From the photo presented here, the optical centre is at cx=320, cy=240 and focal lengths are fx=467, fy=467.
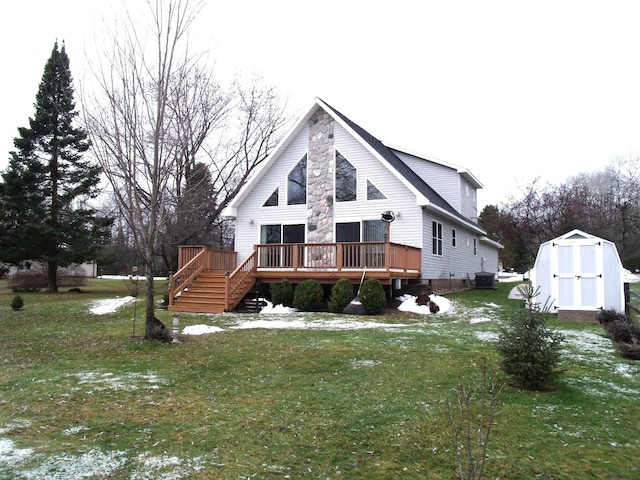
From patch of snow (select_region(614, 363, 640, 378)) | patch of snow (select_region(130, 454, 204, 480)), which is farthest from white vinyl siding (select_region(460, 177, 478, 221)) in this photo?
patch of snow (select_region(130, 454, 204, 480))

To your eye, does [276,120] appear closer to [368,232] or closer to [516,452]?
[368,232]

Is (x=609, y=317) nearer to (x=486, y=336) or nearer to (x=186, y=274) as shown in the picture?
(x=486, y=336)

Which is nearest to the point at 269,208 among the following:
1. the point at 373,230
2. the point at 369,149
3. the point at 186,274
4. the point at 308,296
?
the point at 186,274

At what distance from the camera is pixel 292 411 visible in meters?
4.72

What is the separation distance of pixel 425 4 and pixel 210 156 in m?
18.2

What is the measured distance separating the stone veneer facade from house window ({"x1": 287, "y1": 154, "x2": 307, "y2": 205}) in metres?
0.20

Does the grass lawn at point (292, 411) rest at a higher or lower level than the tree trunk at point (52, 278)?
lower

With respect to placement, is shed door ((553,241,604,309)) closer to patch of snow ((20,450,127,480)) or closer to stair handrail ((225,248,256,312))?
stair handrail ((225,248,256,312))

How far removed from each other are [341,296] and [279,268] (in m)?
2.82

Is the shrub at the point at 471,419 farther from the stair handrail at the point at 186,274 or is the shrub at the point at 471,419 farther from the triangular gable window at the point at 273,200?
the triangular gable window at the point at 273,200

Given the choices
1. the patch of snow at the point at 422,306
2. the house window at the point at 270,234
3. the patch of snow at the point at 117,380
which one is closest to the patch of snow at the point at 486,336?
the patch of snow at the point at 422,306

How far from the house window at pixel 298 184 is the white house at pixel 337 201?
4 centimetres

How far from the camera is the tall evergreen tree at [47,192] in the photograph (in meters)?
22.8

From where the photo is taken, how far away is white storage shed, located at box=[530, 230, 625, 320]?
1108 centimetres
